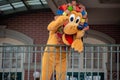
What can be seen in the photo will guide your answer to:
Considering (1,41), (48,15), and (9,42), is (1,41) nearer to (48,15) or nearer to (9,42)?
(9,42)

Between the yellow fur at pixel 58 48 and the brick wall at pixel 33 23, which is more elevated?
the brick wall at pixel 33 23

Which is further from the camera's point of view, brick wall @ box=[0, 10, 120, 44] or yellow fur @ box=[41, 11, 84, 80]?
brick wall @ box=[0, 10, 120, 44]

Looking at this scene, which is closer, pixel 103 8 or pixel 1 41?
pixel 103 8

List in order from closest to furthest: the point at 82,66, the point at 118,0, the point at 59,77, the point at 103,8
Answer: the point at 59,77 < the point at 118,0 < the point at 103,8 < the point at 82,66

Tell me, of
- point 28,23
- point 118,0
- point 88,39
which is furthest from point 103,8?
point 28,23

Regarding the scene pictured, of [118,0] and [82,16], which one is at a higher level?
[118,0]

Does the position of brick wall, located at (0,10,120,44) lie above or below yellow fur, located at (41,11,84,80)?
above

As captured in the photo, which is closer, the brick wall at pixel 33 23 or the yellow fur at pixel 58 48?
the yellow fur at pixel 58 48

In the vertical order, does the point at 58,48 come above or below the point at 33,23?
below

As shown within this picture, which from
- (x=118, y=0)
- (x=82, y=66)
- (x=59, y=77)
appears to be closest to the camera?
(x=59, y=77)

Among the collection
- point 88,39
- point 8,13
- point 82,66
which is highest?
point 8,13

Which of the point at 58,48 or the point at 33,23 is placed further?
the point at 33,23

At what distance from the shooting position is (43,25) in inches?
593

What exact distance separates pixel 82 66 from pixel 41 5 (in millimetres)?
2547
